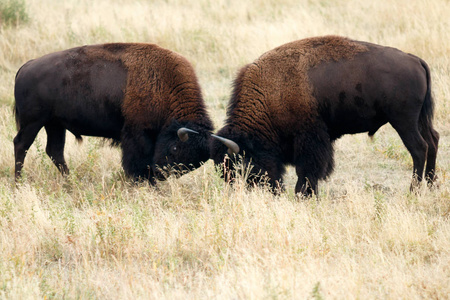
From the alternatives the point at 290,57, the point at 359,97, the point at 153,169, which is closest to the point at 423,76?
the point at 359,97

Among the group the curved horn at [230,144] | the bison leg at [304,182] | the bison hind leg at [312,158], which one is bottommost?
the bison leg at [304,182]

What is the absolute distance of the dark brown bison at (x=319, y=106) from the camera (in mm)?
6129

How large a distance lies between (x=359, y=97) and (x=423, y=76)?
0.68 meters

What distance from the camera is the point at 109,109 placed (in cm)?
695

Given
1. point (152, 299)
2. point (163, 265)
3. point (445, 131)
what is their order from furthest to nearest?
point (445, 131) → point (163, 265) → point (152, 299)

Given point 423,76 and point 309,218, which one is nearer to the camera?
point 309,218

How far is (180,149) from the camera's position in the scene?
6.66 metres

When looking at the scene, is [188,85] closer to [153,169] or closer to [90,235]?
[153,169]

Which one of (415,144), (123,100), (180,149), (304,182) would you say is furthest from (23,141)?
(415,144)

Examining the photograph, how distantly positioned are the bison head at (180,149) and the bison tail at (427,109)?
2304 mm

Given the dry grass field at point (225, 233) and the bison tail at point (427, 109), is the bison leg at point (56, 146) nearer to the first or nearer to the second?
the dry grass field at point (225, 233)

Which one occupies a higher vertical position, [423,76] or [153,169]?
[423,76]

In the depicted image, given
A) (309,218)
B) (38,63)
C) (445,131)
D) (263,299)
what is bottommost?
(445,131)

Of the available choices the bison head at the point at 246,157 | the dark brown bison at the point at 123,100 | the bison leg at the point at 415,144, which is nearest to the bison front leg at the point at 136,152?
the dark brown bison at the point at 123,100
